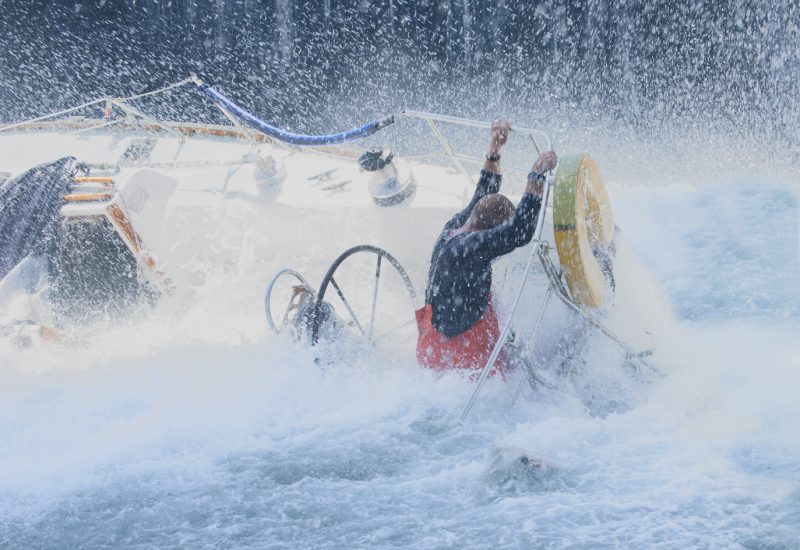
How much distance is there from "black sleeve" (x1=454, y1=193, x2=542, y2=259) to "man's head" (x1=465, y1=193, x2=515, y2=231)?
7 centimetres

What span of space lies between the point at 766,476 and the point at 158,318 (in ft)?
10.6

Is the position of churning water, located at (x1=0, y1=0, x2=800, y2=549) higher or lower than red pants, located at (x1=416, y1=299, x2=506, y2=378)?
lower

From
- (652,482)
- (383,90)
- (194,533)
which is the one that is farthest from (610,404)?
(383,90)

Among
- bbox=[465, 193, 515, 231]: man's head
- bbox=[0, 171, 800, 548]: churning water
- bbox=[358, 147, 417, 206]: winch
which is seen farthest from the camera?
bbox=[358, 147, 417, 206]: winch

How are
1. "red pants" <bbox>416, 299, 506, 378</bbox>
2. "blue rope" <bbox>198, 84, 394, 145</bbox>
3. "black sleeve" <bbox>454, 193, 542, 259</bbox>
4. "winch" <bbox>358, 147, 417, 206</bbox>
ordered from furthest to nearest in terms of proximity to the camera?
"winch" <bbox>358, 147, 417, 206</bbox>, "blue rope" <bbox>198, 84, 394, 145</bbox>, "red pants" <bbox>416, 299, 506, 378</bbox>, "black sleeve" <bbox>454, 193, 542, 259</bbox>

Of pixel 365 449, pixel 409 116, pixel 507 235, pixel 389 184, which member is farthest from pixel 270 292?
pixel 409 116

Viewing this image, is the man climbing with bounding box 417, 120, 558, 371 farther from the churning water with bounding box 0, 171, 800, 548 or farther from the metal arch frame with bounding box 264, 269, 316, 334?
the metal arch frame with bounding box 264, 269, 316, 334

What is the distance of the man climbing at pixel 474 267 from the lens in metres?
2.99

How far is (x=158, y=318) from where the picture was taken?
4.23m

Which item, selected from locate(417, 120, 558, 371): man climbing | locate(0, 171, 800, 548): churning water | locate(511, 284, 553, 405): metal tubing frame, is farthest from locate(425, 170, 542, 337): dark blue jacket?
locate(0, 171, 800, 548): churning water

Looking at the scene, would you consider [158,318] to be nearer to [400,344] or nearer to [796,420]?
[400,344]

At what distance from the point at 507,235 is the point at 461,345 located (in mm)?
638

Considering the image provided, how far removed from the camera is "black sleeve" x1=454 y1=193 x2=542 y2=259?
294 cm

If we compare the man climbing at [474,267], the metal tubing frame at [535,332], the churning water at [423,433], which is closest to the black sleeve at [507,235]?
the man climbing at [474,267]
